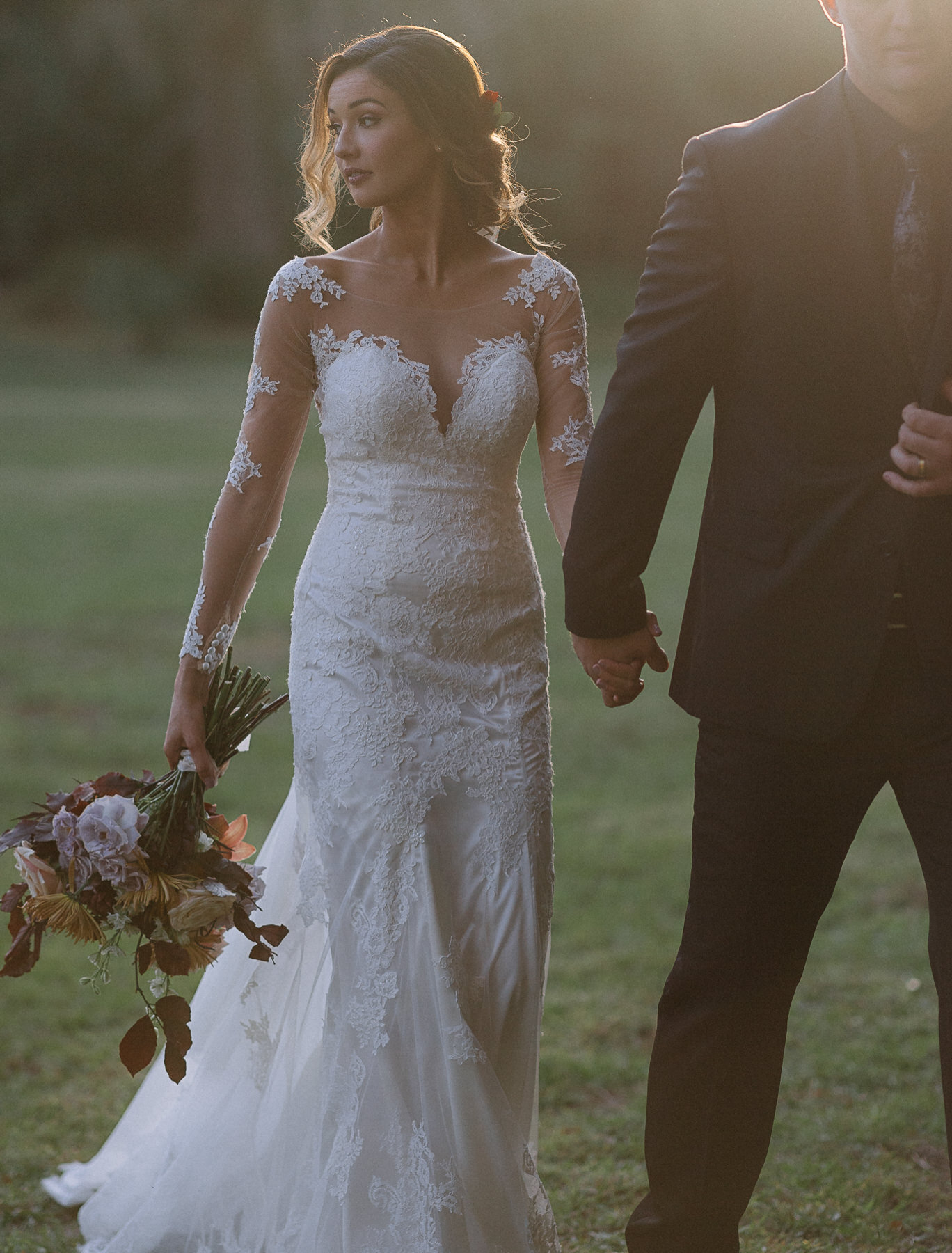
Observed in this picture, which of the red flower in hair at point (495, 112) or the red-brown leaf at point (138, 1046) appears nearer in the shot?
the red-brown leaf at point (138, 1046)

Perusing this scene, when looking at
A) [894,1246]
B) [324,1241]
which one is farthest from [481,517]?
[894,1246]

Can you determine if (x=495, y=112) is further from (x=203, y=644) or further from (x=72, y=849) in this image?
(x=72, y=849)

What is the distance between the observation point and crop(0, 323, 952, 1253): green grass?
3662mm

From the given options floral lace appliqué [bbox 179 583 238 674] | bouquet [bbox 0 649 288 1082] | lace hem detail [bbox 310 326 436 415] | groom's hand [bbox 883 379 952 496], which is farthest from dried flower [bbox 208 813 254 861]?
groom's hand [bbox 883 379 952 496]

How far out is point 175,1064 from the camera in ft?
9.71

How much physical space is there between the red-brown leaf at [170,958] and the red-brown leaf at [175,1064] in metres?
0.16

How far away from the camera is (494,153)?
3271 millimetres

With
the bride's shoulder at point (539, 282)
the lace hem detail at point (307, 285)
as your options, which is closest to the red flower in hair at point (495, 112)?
the bride's shoulder at point (539, 282)

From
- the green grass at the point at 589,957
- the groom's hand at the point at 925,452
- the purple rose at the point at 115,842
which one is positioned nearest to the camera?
the groom's hand at the point at 925,452

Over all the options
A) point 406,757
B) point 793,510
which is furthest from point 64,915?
point 793,510

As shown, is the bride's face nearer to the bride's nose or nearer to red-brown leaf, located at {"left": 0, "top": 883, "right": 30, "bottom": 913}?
the bride's nose

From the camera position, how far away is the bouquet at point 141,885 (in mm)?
2908

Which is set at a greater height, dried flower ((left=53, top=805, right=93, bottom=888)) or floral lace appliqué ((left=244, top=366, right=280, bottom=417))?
floral lace appliqué ((left=244, top=366, right=280, bottom=417))

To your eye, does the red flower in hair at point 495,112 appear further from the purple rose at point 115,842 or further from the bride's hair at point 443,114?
the purple rose at point 115,842
